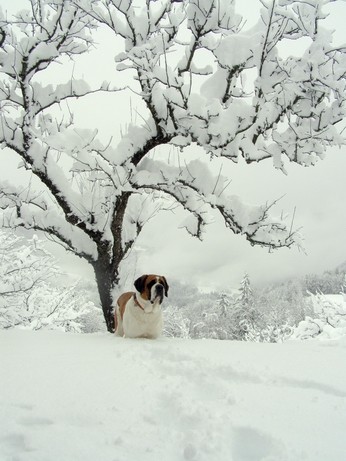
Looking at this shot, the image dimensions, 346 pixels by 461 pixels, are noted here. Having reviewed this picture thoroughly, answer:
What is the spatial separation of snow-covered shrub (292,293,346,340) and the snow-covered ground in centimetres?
1382

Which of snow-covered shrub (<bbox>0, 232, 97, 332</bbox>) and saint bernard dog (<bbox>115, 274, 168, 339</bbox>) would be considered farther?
A: snow-covered shrub (<bbox>0, 232, 97, 332</bbox>)

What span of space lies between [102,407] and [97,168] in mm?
4170

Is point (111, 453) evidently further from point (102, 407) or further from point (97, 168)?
point (97, 168)

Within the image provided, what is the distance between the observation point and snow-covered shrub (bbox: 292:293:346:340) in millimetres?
16091

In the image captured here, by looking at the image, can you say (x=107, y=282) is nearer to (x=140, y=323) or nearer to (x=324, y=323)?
(x=140, y=323)

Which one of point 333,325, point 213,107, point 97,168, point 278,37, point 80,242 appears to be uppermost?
point 278,37

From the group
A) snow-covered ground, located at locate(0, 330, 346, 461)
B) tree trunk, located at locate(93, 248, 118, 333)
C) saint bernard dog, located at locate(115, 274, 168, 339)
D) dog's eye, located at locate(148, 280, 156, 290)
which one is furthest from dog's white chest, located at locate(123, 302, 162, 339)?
tree trunk, located at locate(93, 248, 118, 333)

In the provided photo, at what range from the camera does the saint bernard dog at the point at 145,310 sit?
480 centimetres

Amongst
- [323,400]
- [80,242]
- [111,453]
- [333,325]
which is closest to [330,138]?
[323,400]

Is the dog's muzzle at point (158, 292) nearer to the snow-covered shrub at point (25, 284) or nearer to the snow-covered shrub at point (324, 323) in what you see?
the snow-covered shrub at point (25, 284)

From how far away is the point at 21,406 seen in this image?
6.30 ft

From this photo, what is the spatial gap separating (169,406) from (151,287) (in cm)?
285

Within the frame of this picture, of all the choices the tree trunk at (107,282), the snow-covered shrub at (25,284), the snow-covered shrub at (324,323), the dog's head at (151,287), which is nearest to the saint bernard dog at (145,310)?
the dog's head at (151,287)

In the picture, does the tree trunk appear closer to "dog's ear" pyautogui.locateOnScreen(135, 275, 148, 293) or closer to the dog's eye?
"dog's ear" pyautogui.locateOnScreen(135, 275, 148, 293)
